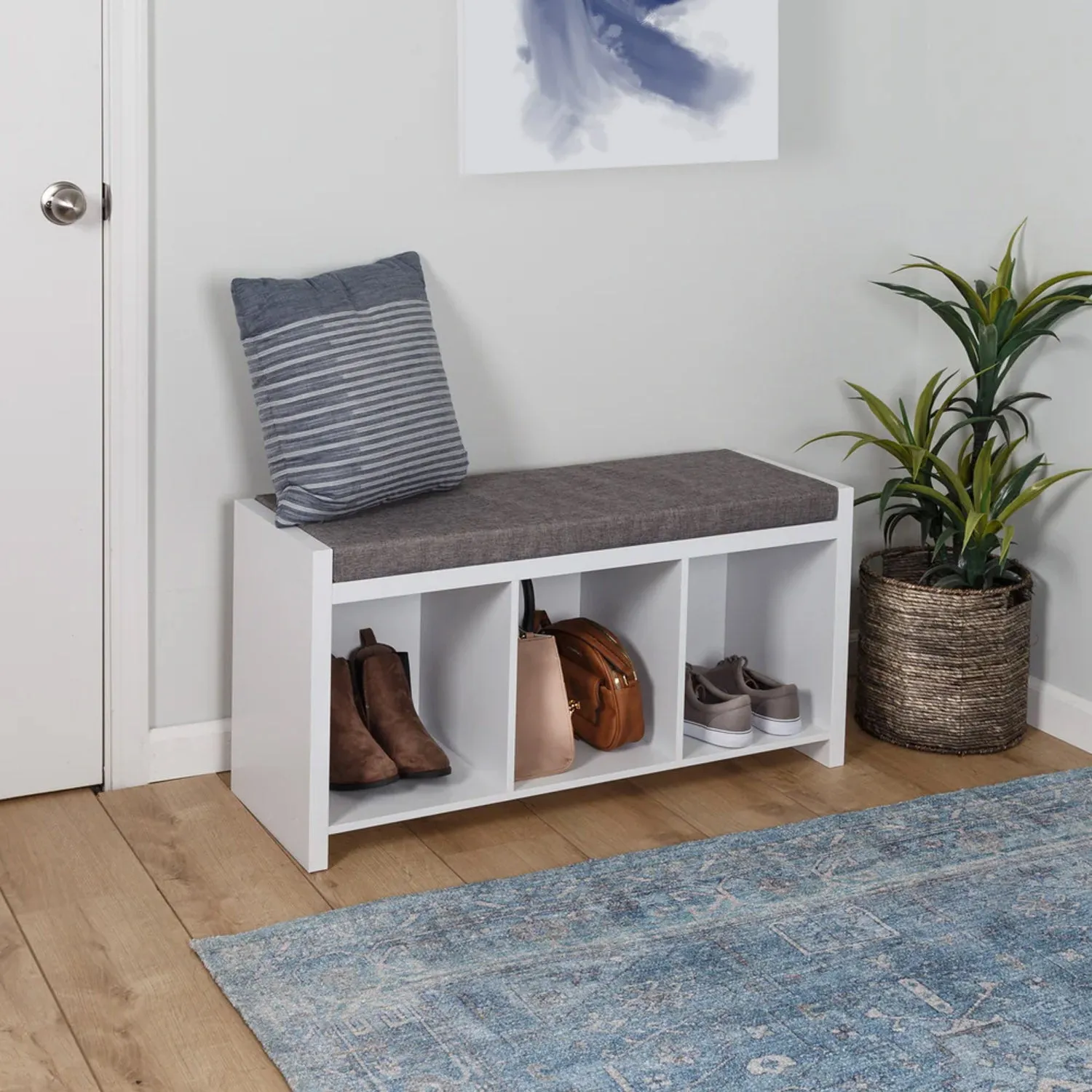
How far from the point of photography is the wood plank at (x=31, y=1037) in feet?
5.83

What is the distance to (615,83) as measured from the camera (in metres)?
2.68

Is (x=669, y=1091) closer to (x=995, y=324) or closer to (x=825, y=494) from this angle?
(x=825, y=494)

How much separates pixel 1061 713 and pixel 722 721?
72cm

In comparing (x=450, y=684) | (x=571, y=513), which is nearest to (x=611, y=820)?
(x=450, y=684)

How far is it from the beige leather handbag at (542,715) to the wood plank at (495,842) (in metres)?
0.08

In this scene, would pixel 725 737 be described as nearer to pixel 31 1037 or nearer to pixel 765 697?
pixel 765 697

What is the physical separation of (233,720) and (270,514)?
0.38m

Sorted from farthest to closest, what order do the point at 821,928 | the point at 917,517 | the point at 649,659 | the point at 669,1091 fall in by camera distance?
the point at 917,517 → the point at 649,659 → the point at 821,928 → the point at 669,1091

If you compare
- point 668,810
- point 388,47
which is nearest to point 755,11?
point 388,47

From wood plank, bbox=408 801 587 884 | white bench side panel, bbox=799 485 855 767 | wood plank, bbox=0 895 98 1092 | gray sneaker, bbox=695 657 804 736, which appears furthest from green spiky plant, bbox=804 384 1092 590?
wood plank, bbox=0 895 98 1092

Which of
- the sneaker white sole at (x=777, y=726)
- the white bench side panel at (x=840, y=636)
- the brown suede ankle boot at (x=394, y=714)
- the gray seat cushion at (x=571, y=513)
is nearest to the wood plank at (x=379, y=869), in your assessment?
the brown suede ankle boot at (x=394, y=714)

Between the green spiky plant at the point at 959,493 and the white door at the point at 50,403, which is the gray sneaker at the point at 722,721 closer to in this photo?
the green spiky plant at the point at 959,493

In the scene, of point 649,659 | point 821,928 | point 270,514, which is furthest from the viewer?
point 649,659

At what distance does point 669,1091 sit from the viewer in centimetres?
176
